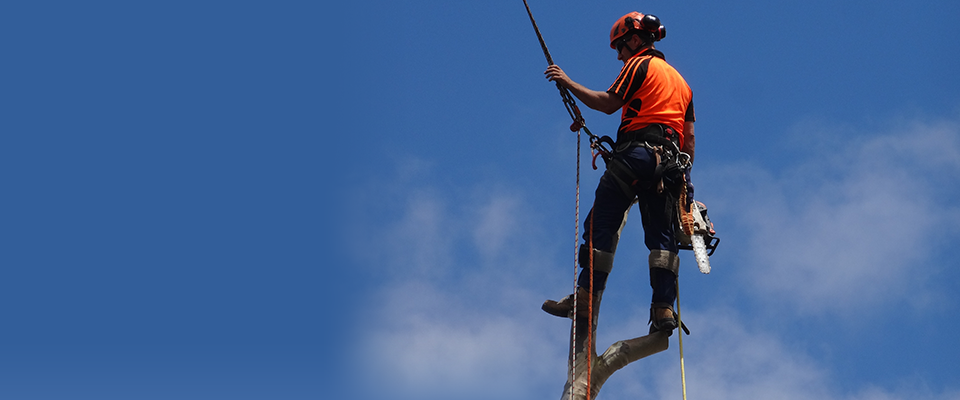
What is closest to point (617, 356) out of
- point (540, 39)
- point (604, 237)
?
point (604, 237)

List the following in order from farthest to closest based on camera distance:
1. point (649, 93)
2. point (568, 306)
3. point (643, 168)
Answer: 1. point (568, 306)
2. point (649, 93)
3. point (643, 168)

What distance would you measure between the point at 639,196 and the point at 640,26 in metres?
1.57

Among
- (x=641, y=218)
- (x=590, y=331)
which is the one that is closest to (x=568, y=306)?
(x=590, y=331)

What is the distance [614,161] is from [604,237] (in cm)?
69

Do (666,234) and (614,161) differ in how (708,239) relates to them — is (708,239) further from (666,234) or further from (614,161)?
(614,161)

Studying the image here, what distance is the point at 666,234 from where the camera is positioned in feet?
31.1

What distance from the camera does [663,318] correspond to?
9.27 metres

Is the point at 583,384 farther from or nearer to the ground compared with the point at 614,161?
nearer to the ground

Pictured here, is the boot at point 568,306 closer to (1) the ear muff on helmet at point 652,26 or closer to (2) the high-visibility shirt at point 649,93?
(2) the high-visibility shirt at point 649,93

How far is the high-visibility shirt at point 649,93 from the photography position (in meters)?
9.31

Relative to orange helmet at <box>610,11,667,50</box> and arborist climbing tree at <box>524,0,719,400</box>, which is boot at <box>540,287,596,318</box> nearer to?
arborist climbing tree at <box>524,0,719,400</box>

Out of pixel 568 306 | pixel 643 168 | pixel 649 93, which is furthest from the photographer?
pixel 568 306

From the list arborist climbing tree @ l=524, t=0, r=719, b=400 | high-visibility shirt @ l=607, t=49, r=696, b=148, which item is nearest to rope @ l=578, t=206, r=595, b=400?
arborist climbing tree @ l=524, t=0, r=719, b=400

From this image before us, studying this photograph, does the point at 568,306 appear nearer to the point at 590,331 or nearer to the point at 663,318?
the point at 590,331
